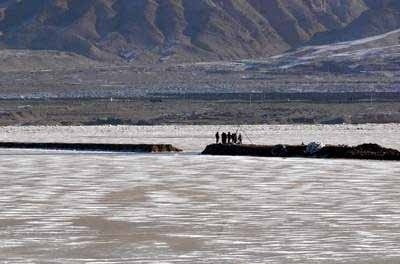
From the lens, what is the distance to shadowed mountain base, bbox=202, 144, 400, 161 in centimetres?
3391

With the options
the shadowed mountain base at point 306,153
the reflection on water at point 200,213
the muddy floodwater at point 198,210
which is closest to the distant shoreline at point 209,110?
the shadowed mountain base at point 306,153

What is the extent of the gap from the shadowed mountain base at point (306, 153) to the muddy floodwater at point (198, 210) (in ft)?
3.47

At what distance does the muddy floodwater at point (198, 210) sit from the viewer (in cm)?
1795

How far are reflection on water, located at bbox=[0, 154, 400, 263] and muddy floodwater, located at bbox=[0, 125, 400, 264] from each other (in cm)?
2

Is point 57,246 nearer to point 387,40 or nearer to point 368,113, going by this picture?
point 368,113

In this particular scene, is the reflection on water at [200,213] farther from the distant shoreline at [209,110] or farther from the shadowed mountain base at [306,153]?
the distant shoreline at [209,110]

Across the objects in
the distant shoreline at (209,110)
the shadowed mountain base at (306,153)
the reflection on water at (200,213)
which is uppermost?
the distant shoreline at (209,110)

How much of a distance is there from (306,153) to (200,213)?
45.9 ft

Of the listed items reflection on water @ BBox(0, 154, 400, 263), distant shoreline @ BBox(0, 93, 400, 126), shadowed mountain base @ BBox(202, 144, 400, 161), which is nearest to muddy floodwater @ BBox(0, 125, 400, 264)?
reflection on water @ BBox(0, 154, 400, 263)

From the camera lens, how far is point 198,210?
22203mm

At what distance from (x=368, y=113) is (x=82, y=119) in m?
16.4

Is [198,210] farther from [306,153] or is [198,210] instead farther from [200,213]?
[306,153]

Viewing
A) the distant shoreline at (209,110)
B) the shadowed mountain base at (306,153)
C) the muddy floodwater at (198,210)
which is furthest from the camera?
the distant shoreline at (209,110)

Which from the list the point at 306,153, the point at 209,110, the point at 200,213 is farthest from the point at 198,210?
the point at 209,110
